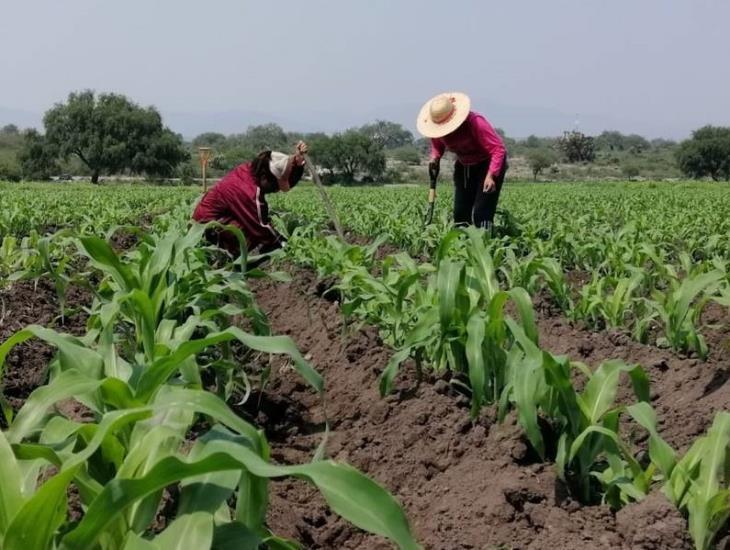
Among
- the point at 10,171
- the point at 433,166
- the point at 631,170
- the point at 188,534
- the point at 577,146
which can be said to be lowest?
the point at 188,534

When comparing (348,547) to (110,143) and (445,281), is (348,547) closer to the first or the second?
(445,281)

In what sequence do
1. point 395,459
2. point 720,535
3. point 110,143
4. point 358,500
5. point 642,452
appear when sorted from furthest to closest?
point 110,143, point 395,459, point 642,452, point 720,535, point 358,500

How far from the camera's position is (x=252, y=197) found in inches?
251

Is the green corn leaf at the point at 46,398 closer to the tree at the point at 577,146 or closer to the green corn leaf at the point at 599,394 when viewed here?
the green corn leaf at the point at 599,394

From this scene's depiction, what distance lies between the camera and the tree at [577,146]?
90062 millimetres

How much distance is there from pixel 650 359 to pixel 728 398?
85 cm

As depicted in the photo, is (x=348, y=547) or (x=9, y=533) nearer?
(x=9, y=533)

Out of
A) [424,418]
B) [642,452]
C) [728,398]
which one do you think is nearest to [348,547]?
[424,418]

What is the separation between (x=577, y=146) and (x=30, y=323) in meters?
90.2

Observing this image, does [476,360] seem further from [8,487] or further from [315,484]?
[8,487]

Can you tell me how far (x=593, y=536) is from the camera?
80.7 inches

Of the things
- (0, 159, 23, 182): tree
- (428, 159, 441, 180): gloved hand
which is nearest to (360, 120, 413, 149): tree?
(0, 159, 23, 182): tree

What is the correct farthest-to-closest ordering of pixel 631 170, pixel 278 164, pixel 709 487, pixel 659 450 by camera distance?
pixel 631 170 < pixel 278 164 < pixel 659 450 < pixel 709 487

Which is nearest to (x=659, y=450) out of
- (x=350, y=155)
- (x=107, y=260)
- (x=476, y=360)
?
(x=476, y=360)
